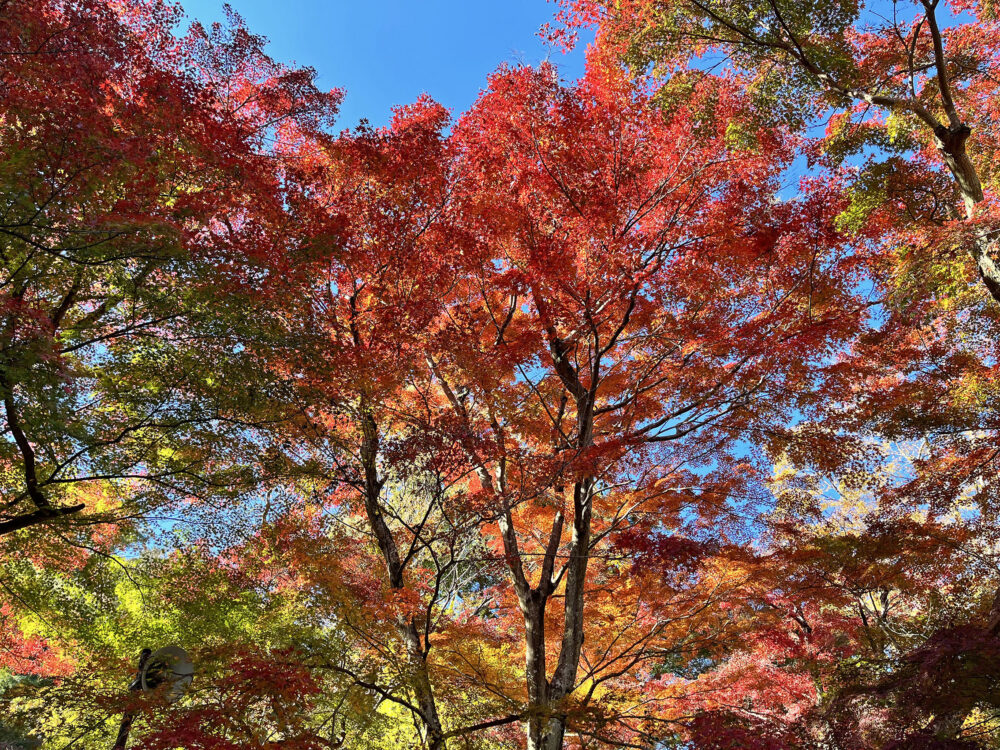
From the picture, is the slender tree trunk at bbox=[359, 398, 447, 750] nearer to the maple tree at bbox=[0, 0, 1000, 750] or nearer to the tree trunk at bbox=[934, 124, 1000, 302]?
the maple tree at bbox=[0, 0, 1000, 750]

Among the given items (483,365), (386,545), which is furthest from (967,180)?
(386,545)

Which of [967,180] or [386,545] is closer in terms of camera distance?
[967,180]

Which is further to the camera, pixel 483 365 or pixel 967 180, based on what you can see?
pixel 483 365

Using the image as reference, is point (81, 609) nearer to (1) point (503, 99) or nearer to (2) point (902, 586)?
(1) point (503, 99)

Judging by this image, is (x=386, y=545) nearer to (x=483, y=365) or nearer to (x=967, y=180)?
(x=483, y=365)

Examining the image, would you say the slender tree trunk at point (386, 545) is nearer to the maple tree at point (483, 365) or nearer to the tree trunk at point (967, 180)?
the maple tree at point (483, 365)

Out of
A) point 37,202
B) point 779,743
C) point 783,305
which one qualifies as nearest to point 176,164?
point 37,202

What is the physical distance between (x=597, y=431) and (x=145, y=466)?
5969mm

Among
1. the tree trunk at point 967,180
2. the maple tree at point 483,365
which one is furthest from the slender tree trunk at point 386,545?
the tree trunk at point 967,180

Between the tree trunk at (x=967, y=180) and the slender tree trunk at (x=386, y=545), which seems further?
the slender tree trunk at (x=386, y=545)

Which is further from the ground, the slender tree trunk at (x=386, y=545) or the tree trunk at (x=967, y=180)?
the tree trunk at (x=967, y=180)

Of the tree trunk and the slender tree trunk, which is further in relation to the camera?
the slender tree trunk

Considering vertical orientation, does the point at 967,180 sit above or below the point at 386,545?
above

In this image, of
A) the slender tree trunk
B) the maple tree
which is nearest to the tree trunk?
the maple tree
